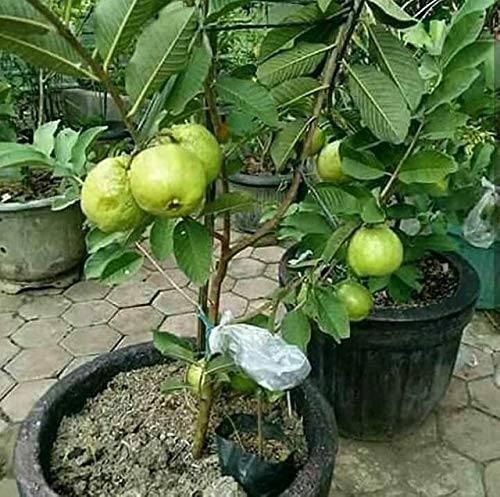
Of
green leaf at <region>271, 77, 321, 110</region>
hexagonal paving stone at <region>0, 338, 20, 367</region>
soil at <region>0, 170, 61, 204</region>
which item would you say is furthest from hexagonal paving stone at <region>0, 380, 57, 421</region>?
green leaf at <region>271, 77, 321, 110</region>

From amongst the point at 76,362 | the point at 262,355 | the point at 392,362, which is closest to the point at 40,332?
the point at 76,362

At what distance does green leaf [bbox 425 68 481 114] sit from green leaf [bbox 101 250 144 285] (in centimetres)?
51

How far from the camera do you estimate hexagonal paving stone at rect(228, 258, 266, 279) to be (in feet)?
9.43

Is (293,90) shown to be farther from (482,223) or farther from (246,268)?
(246,268)

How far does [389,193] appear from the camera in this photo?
46.1 inches

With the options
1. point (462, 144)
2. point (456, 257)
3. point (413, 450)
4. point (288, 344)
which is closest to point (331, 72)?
point (288, 344)

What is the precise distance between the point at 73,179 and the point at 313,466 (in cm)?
59

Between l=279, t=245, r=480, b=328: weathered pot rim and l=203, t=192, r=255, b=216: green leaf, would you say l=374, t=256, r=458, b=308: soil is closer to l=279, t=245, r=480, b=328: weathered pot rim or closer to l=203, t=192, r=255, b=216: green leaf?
l=279, t=245, r=480, b=328: weathered pot rim

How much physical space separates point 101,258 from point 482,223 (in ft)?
4.91

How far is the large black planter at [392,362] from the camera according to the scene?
1656 millimetres

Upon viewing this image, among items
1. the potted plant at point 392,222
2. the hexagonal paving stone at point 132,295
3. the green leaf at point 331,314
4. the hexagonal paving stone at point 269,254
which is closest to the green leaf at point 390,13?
the potted plant at point 392,222

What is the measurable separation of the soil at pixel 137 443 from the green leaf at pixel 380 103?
24.8 inches

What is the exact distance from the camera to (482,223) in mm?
2213

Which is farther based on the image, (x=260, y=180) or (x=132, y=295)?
(x=260, y=180)
